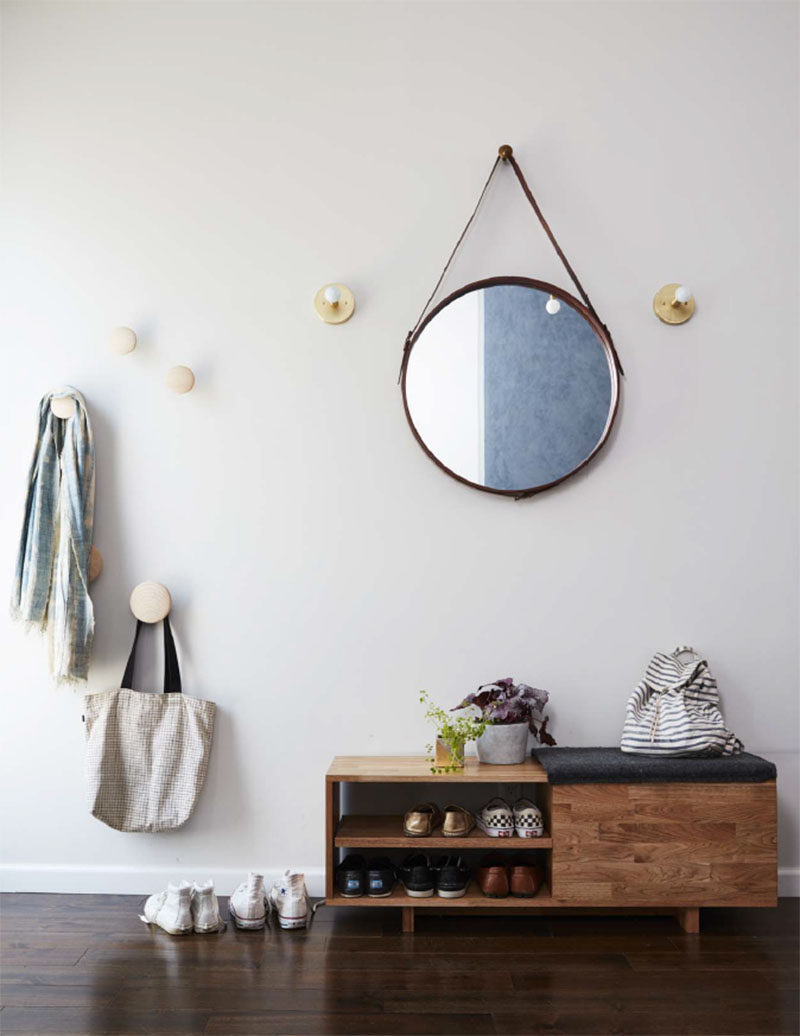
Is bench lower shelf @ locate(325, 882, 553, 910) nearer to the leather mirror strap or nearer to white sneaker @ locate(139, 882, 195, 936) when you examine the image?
white sneaker @ locate(139, 882, 195, 936)

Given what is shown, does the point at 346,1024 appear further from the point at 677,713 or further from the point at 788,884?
the point at 788,884

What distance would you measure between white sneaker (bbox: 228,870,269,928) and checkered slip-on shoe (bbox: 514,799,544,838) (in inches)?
26.2

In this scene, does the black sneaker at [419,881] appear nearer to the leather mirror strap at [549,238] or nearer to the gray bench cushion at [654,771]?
the gray bench cushion at [654,771]

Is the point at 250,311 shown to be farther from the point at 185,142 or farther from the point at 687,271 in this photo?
the point at 687,271

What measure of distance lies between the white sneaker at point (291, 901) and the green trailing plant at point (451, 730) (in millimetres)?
448

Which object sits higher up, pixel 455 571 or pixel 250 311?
pixel 250 311

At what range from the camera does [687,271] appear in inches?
103

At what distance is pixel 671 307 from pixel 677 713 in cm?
113

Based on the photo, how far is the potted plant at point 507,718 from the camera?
238 centimetres

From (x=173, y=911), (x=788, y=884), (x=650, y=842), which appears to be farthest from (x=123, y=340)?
(x=788, y=884)

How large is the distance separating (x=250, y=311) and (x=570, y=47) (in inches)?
47.8

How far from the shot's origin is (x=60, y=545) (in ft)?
8.30

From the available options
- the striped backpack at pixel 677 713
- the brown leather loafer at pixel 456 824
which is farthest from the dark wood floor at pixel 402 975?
the striped backpack at pixel 677 713

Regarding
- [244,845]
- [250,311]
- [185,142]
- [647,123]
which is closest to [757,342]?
[647,123]
